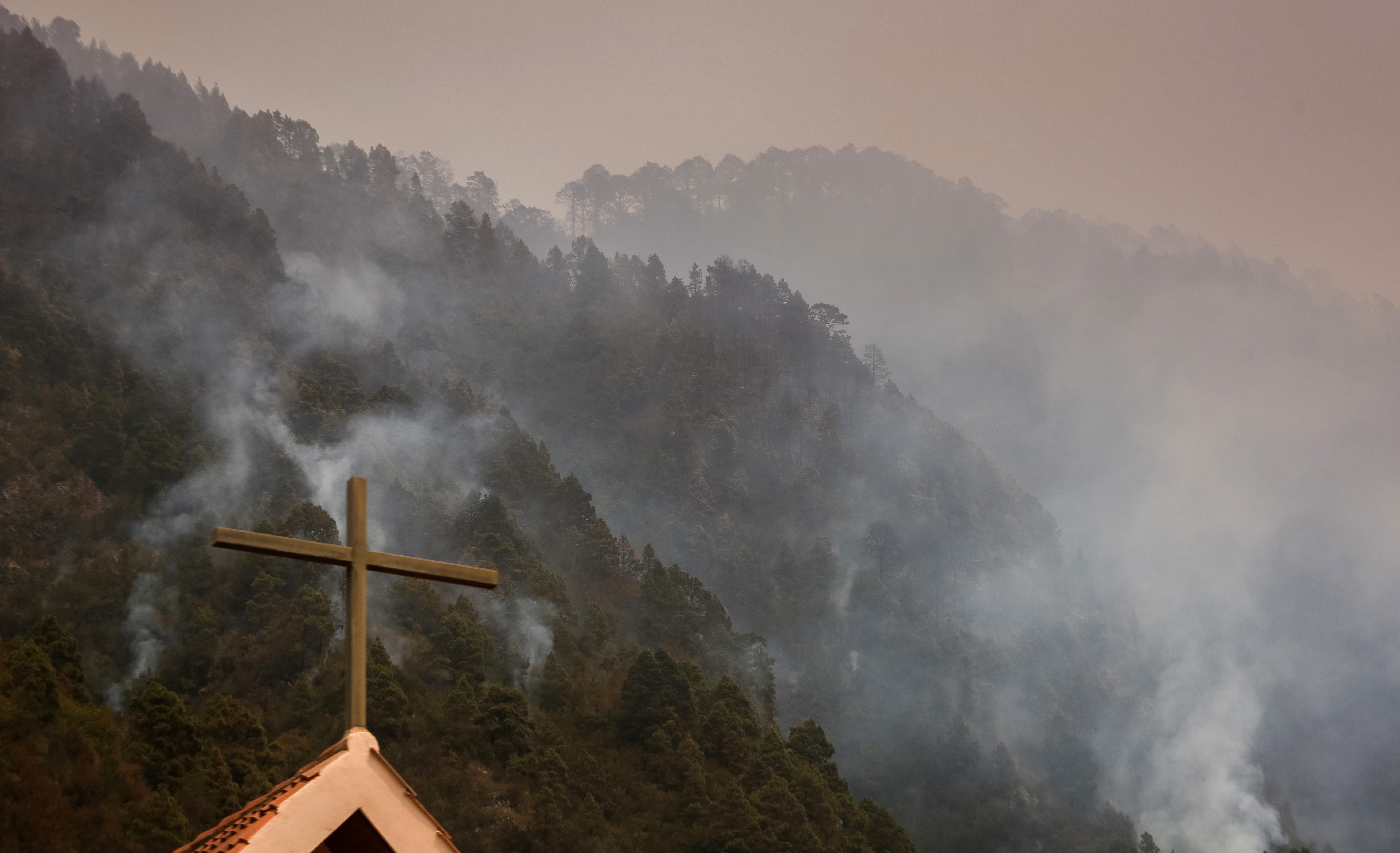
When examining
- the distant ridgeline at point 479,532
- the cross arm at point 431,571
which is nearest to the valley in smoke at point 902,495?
the distant ridgeline at point 479,532

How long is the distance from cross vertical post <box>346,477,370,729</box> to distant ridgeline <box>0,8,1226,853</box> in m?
28.2

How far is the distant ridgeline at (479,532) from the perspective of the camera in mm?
39688

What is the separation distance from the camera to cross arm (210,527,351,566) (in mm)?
5742

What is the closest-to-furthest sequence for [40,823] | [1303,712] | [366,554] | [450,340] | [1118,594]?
[366,554] < [40,823] < [450,340] < [1303,712] < [1118,594]

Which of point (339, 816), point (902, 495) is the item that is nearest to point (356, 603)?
point (339, 816)

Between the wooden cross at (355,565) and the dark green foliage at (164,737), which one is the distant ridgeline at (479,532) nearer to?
the dark green foliage at (164,737)

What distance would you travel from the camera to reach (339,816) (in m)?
5.12

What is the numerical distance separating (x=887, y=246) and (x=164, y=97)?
11133 centimetres

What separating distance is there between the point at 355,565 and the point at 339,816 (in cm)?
163

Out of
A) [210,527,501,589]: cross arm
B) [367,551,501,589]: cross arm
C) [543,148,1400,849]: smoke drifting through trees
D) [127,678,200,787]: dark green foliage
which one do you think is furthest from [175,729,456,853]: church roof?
[543,148,1400,849]: smoke drifting through trees

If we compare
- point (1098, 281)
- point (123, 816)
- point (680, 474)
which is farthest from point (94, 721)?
point (1098, 281)

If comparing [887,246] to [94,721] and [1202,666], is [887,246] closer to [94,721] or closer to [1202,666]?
[1202,666]

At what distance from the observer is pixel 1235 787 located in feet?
273

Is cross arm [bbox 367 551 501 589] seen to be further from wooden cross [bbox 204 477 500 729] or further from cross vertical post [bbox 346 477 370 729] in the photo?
cross vertical post [bbox 346 477 370 729]
